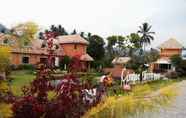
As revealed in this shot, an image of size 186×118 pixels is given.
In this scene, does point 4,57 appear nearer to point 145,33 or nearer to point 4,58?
point 4,58

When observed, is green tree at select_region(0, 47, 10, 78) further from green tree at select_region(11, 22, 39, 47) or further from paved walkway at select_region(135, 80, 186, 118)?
paved walkway at select_region(135, 80, 186, 118)

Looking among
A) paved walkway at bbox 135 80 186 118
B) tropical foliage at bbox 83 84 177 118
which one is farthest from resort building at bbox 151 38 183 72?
tropical foliage at bbox 83 84 177 118

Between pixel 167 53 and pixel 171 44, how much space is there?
1712mm

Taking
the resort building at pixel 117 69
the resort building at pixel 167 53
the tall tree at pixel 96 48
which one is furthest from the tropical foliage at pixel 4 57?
the resort building at pixel 167 53

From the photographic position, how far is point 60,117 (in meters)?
2.81

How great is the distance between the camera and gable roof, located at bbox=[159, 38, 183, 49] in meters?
61.9

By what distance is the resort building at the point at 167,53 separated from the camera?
195 ft

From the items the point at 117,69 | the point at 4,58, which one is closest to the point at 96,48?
the point at 117,69

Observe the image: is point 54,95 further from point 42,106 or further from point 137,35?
point 137,35

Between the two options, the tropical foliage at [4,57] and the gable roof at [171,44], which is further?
the gable roof at [171,44]

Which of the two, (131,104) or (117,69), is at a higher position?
(131,104)

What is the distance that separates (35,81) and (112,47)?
226 ft

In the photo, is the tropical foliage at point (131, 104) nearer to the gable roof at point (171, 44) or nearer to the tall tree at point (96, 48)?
the tall tree at point (96, 48)

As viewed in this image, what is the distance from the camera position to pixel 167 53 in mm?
62875
